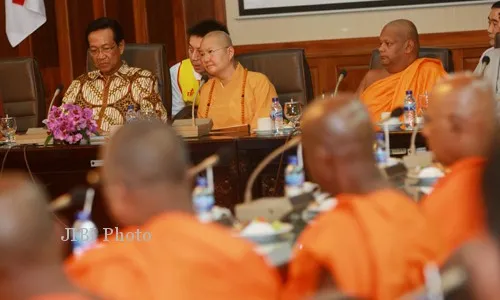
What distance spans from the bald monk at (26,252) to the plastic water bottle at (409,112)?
319 centimetres

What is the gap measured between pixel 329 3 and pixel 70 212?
286 cm

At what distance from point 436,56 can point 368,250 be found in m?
4.00

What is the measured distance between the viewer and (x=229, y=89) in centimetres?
570

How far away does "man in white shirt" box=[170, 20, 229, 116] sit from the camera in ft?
19.5

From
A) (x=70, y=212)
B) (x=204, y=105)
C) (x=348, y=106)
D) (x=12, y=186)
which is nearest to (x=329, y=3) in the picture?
(x=204, y=105)

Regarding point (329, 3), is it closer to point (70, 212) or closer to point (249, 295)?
point (70, 212)

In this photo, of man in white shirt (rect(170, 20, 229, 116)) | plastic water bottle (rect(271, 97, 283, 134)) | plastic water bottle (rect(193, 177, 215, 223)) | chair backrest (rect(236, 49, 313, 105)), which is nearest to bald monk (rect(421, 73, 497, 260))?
plastic water bottle (rect(193, 177, 215, 223))

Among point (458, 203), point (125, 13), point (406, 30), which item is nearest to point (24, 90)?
point (125, 13)

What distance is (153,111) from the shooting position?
5453 mm

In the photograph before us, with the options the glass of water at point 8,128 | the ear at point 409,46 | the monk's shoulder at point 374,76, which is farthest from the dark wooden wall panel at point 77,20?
the ear at point 409,46

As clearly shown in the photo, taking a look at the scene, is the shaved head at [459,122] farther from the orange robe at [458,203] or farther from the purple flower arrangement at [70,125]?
the purple flower arrangement at [70,125]

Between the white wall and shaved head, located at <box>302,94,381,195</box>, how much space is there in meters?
4.83

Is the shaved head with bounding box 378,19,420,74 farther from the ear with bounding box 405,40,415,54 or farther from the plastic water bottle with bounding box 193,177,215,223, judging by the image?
the plastic water bottle with bounding box 193,177,215,223

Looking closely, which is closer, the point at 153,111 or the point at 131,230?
the point at 131,230
